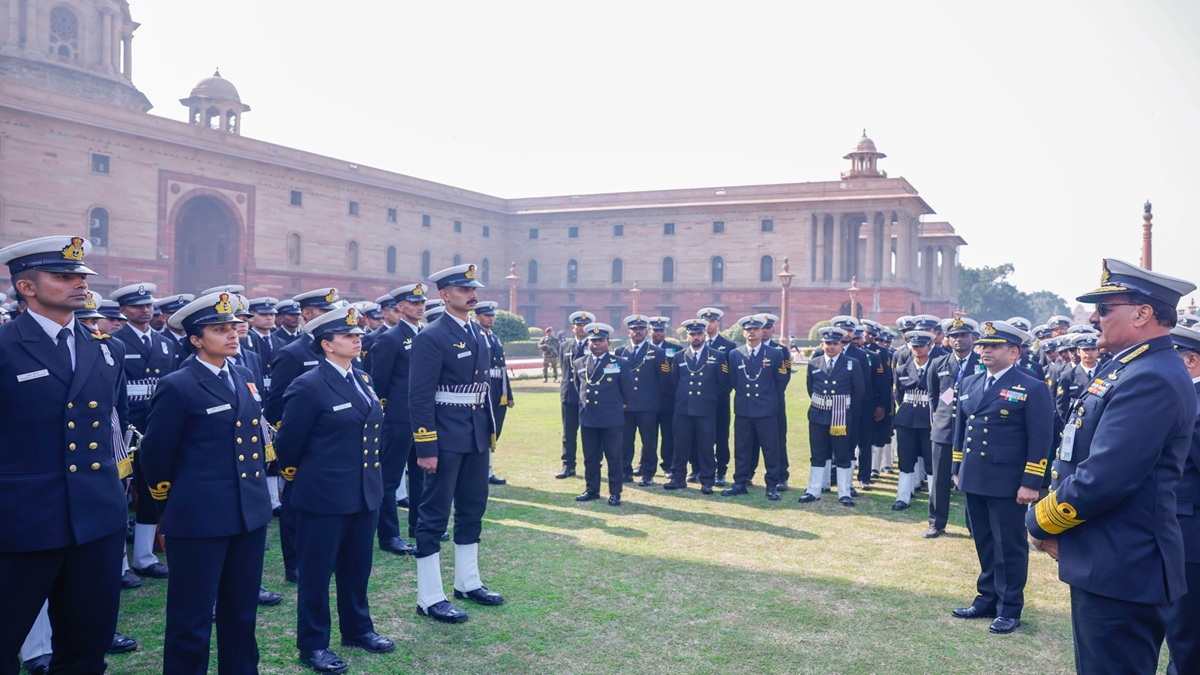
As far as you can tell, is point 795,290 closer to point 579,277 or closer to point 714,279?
point 714,279

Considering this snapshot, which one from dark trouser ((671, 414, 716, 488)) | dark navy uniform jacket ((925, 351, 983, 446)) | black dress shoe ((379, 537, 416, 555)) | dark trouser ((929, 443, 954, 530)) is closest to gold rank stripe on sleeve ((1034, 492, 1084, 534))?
dark navy uniform jacket ((925, 351, 983, 446))

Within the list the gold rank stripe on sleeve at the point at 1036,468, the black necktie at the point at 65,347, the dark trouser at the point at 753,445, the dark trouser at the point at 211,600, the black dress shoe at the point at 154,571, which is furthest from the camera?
the dark trouser at the point at 753,445

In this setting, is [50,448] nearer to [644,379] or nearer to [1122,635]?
[1122,635]

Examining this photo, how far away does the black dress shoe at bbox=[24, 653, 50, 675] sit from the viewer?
4.65m

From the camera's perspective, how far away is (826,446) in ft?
32.1

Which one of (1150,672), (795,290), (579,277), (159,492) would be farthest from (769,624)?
(579,277)

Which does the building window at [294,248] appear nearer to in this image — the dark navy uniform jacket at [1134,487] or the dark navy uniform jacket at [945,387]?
the dark navy uniform jacket at [945,387]

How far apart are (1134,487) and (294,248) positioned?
46.4m

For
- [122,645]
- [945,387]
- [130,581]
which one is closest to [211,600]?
[122,645]

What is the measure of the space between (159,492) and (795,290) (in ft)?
172

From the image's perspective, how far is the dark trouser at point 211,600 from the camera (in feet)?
12.7

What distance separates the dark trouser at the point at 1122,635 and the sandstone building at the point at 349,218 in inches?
1543

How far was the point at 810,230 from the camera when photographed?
53562mm

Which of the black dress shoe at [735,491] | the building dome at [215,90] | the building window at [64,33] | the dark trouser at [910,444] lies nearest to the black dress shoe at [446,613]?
the black dress shoe at [735,491]
